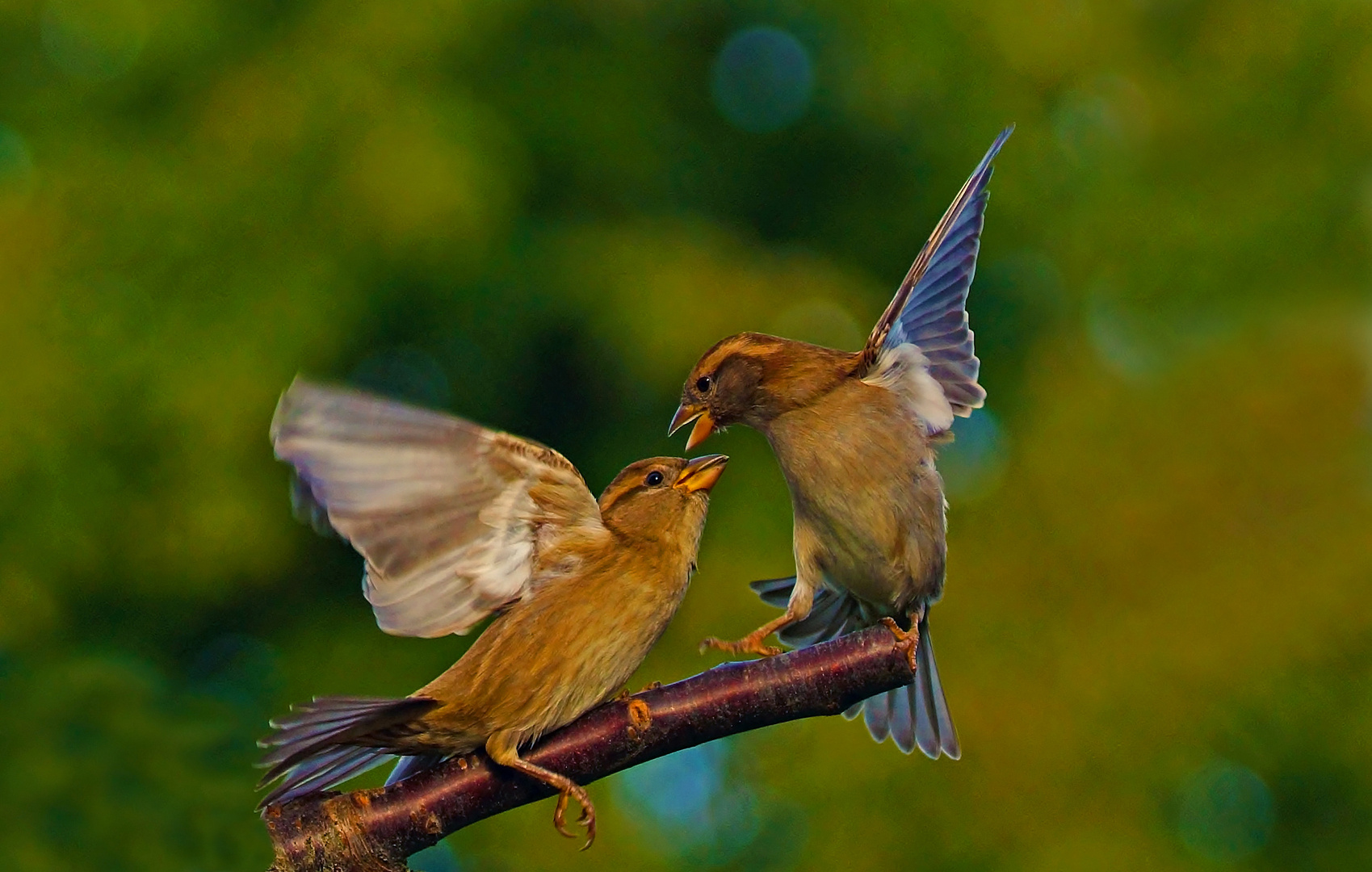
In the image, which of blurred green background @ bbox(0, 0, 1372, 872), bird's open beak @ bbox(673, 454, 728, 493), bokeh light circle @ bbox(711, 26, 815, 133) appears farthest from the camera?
bokeh light circle @ bbox(711, 26, 815, 133)

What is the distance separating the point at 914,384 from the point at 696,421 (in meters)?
0.50

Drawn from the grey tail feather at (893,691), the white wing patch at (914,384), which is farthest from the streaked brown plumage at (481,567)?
the white wing patch at (914,384)

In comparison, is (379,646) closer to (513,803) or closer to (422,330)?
(422,330)

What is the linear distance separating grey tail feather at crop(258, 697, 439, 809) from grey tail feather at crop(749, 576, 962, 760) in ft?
3.08

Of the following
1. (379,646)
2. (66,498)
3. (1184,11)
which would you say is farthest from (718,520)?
(1184,11)

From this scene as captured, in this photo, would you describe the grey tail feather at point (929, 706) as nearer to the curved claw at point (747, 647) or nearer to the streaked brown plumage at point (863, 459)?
the streaked brown plumage at point (863, 459)

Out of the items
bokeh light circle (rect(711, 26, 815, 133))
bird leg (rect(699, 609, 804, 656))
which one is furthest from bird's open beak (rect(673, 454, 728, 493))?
bokeh light circle (rect(711, 26, 815, 133))

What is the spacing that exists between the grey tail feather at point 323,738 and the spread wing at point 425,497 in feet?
0.48

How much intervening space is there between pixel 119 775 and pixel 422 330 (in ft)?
15.0

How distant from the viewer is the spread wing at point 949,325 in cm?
322

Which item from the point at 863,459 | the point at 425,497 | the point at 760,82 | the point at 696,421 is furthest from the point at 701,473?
the point at 760,82

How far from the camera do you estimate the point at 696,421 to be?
3.10 metres

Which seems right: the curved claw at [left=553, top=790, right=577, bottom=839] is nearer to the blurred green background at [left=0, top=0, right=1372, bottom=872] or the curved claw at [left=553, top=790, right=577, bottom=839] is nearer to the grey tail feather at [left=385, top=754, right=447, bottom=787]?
the grey tail feather at [left=385, top=754, right=447, bottom=787]

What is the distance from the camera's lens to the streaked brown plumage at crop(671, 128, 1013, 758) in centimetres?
303
